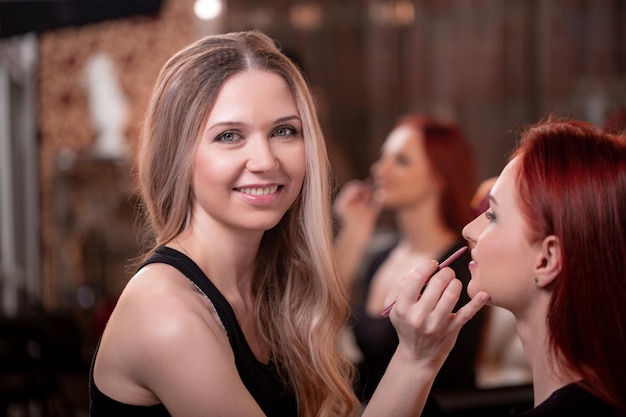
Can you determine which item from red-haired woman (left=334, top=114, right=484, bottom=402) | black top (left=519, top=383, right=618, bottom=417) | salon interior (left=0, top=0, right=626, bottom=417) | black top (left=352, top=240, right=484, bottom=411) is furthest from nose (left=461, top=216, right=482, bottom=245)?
salon interior (left=0, top=0, right=626, bottom=417)

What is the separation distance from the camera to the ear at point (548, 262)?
1.20 m

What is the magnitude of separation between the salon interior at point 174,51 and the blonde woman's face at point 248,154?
3.35 meters

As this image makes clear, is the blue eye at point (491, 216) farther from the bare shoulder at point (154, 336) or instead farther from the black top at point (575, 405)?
the bare shoulder at point (154, 336)

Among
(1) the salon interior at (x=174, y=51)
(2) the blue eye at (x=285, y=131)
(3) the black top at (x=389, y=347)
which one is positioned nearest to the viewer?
(2) the blue eye at (x=285, y=131)

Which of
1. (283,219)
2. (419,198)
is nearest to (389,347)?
(419,198)

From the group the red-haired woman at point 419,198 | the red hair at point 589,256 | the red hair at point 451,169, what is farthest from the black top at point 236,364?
the red hair at point 451,169

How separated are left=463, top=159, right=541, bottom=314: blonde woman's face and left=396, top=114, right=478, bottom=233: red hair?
4.99ft

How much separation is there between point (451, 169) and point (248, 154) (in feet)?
5.11

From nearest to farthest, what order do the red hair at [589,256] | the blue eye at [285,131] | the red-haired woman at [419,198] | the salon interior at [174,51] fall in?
the red hair at [589,256]
the blue eye at [285,131]
the red-haired woman at [419,198]
the salon interior at [174,51]

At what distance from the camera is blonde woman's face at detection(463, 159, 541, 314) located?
123 centimetres

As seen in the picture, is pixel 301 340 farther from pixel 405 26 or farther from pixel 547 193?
pixel 405 26

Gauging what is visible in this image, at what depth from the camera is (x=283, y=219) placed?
5.21 ft

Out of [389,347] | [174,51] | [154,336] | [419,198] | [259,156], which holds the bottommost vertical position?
[389,347]

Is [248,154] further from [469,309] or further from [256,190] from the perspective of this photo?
[469,309]
